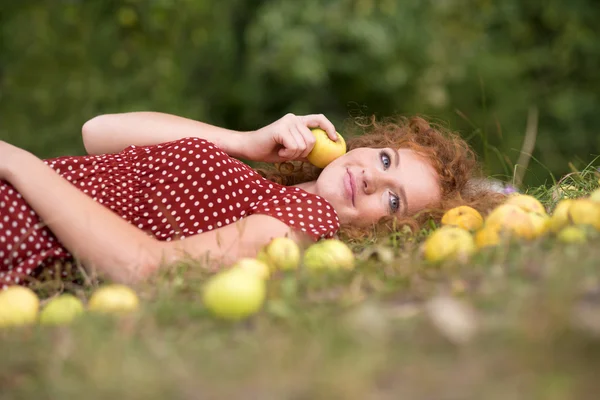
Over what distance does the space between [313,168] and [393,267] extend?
1286mm

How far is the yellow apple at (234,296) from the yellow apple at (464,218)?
42.5 inches

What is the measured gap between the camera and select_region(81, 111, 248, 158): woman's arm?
304 centimetres

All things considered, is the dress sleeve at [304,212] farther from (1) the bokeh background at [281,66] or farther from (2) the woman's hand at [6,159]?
(1) the bokeh background at [281,66]

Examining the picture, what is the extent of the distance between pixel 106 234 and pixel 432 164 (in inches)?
51.3

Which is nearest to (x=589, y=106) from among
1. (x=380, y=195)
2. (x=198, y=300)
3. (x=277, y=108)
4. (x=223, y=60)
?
(x=277, y=108)

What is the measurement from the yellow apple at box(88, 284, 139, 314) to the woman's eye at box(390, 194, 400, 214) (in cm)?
116

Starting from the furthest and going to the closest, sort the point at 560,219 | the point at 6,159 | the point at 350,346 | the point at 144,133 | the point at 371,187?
the point at 144,133 → the point at 371,187 → the point at 6,159 → the point at 560,219 → the point at 350,346

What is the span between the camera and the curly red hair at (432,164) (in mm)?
2811

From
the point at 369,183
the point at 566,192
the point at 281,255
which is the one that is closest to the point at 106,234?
the point at 281,255

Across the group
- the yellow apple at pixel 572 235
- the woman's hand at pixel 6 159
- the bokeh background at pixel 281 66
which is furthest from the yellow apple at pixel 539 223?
the bokeh background at pixel 281 66

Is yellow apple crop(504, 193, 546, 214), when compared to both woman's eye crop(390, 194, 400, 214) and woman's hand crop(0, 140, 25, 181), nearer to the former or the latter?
woman's eye crop(390, 194, 400, 214)

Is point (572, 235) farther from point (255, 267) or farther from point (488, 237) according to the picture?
point (255, 267)

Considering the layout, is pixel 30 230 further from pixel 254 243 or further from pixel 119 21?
pixel 119 21

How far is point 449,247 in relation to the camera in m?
2.10
